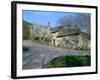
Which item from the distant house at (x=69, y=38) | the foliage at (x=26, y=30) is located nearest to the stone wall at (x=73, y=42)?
the distant house at (x=69, y=38)

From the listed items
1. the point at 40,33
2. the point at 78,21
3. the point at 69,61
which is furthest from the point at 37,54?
the point at 78,21

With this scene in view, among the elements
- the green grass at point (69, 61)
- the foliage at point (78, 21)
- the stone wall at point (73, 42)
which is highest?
the foliage at point (78, 21)

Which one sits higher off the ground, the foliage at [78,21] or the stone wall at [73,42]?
the foliage at [78,21]

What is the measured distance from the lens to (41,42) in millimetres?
1859

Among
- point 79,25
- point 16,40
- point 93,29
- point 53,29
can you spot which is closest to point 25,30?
point 16,40

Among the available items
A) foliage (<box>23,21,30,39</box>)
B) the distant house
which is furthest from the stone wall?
foliage (<box>23,21,30,39</box>)

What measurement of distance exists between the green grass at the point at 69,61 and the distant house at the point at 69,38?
0.10m

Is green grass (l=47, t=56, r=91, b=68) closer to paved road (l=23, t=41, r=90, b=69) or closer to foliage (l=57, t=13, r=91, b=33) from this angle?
paved road (l=23, t=41, r=90, b=69)

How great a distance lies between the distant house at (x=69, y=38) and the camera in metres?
1.91

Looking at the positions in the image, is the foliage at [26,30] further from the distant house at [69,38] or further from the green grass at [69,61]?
the green grass at [69,61]

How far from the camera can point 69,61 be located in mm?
1955

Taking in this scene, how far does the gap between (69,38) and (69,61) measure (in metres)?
0.21
